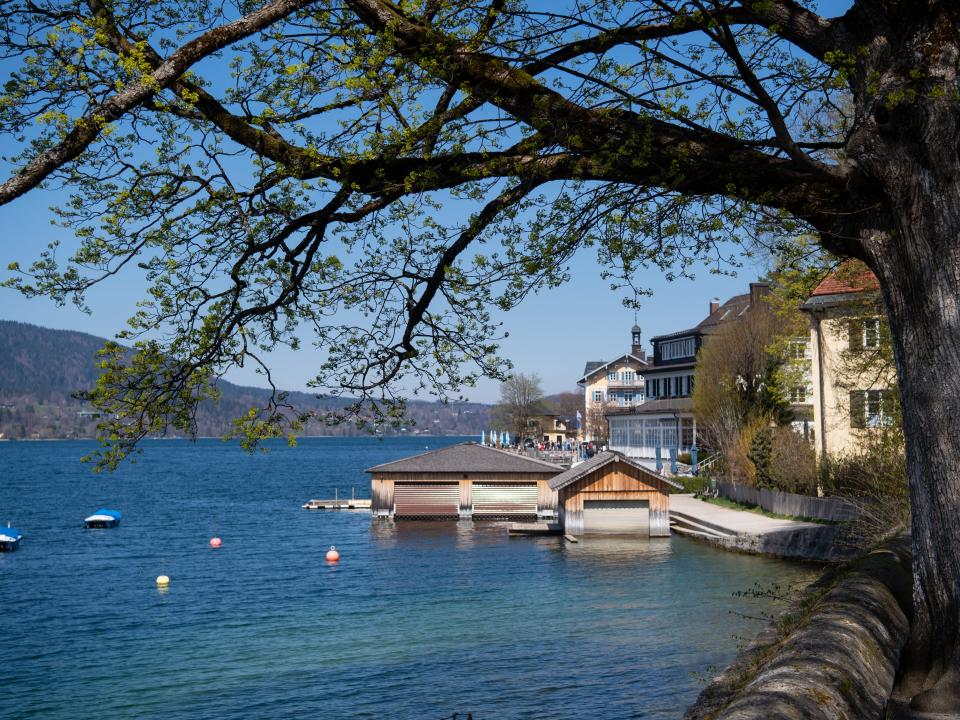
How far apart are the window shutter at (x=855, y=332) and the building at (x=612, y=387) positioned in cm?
8396

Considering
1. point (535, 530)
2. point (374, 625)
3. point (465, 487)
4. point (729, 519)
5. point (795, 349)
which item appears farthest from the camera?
point (465, 487)

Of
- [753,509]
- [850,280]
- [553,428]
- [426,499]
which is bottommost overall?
[426,499]

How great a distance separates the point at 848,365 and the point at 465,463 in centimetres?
2727

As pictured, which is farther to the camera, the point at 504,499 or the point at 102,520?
the point at 102,520

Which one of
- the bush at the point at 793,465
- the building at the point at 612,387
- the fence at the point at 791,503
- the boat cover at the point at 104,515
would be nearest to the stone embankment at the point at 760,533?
the fence at the point at 791,503

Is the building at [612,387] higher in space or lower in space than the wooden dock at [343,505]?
higher

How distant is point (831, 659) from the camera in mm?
6957

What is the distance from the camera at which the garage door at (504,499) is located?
174 ft

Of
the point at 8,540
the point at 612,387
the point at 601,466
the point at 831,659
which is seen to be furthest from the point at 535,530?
the point at 612,387

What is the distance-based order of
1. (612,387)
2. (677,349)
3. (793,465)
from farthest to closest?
(612,387), (677,349), (793,465)

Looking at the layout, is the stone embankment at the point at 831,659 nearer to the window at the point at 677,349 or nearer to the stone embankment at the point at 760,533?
the stone embankment at the point at 760,533

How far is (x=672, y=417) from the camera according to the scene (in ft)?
237

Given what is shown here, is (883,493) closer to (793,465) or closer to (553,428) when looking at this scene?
(793,465)

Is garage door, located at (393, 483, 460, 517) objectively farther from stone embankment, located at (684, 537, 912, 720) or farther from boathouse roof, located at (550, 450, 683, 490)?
stone embankment, located at (684, 537, 912, 720)
